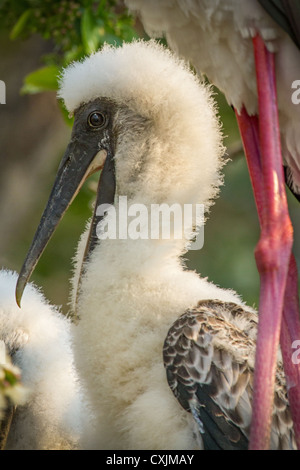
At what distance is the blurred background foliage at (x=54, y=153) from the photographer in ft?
11.9

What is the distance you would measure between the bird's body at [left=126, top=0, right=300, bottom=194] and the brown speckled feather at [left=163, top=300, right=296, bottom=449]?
0.63 metres

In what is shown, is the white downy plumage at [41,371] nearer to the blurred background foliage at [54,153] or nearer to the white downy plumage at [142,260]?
the white downy plumage at [142,260]

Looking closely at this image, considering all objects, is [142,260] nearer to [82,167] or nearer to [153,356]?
[153,356]

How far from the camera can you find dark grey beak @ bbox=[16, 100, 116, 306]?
2709mm

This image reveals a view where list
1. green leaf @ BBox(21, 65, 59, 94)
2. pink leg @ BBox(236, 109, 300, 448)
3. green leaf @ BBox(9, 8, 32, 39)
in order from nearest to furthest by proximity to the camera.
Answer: pink leg @ BBox(236, 109, 300, 448) < green leaf @ BBox(21, 65, 59, 94) < green leaf @ BBox(9, 8, 32, 39)

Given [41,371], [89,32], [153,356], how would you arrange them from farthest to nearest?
[89,32], [41,371], [153,356]

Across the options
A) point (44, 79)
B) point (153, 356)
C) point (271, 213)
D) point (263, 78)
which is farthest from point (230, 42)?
point (44, 79)

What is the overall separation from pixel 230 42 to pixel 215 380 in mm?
899

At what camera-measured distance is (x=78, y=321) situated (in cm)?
253

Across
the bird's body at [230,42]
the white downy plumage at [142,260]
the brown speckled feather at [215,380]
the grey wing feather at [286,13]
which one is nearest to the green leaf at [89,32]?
the white downy plumage at [142,260]

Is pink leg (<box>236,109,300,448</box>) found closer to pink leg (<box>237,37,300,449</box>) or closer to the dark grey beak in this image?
pink leg (<box>237,37,300,449</box>)

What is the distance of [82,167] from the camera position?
2758 millimetres

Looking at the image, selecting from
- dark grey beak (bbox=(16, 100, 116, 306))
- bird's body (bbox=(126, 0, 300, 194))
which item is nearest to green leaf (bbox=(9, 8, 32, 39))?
dark grey beak (bbox=(16, 100, 116, 306))

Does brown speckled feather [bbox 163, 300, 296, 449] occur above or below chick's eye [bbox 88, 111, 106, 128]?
below
